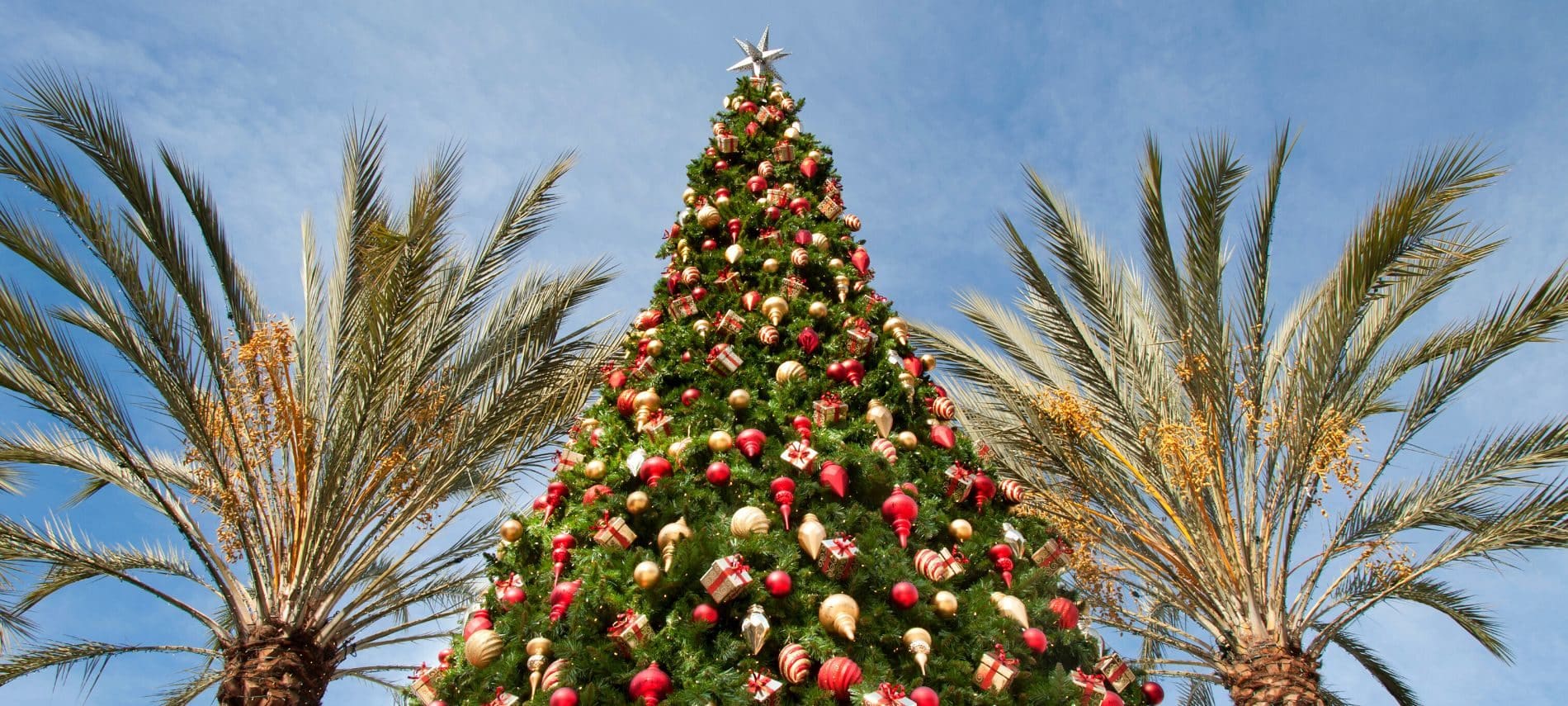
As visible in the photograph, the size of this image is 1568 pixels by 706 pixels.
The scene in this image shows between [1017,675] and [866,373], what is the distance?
194 cm

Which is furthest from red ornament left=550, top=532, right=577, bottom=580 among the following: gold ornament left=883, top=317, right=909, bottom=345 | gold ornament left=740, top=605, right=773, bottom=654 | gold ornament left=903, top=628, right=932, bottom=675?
gold ornament left=883, top=317, right=909, bottom=345

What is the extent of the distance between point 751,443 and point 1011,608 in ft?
4.64

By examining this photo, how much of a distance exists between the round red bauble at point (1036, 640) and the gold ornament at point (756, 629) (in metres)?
1.13

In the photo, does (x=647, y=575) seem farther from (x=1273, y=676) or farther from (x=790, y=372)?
(x=1273, y=676)

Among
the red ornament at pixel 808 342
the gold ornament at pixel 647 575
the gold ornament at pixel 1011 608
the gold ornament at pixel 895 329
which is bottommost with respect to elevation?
the gold ornament at pixel 1011 608

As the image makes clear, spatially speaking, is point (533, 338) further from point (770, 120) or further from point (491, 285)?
point (770, 120)

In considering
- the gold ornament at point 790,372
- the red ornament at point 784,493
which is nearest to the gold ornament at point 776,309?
the gold ornament at point 790,372

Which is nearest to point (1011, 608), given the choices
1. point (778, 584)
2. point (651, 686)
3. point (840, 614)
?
point (840, 614)

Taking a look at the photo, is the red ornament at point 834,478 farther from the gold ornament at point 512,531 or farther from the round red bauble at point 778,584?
the gold ornament at point 512,531

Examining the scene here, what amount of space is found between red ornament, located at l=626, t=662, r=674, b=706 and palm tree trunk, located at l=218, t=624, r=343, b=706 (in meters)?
2.94

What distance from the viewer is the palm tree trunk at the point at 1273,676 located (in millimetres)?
6164

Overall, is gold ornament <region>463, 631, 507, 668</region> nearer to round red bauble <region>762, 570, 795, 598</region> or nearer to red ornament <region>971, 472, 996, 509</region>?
round red bauble <region>762, 570, 795, 598</region>

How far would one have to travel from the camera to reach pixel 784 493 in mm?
4527

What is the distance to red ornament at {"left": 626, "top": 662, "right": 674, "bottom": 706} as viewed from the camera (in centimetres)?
374
